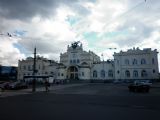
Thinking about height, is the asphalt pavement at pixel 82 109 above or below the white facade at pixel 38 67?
below

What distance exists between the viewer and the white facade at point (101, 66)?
2906 inches

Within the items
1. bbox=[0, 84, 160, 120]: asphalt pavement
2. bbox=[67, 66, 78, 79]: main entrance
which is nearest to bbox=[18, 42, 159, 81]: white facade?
bbox=[67, 66, 78, 79]: main entrance

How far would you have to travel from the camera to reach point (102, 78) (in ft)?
268

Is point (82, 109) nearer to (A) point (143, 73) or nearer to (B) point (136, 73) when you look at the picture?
(A) point (143, 73)

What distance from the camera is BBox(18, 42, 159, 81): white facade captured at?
73.8m

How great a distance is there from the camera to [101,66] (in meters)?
82.1

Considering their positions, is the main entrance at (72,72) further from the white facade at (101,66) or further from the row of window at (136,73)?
the row of window at (136,73)

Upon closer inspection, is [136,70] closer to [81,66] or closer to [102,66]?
[102,66]

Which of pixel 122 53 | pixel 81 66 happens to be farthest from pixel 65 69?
pixel 122 53

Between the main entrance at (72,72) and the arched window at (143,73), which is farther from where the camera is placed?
the main entrance at (72,72)

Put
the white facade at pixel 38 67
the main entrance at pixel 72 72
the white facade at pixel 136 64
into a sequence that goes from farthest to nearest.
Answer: the white facade at pixel 38 67 < the main entrance at pixel 72 72 < the white facade at pixel 136 64

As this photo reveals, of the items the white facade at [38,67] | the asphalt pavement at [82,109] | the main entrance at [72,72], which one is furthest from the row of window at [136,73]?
the asphalt pavement at [82,109]

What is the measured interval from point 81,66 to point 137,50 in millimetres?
22954

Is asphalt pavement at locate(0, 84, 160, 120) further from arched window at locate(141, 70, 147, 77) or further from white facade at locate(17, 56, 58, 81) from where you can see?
white facade at locate(17, 56, 58, 81)
